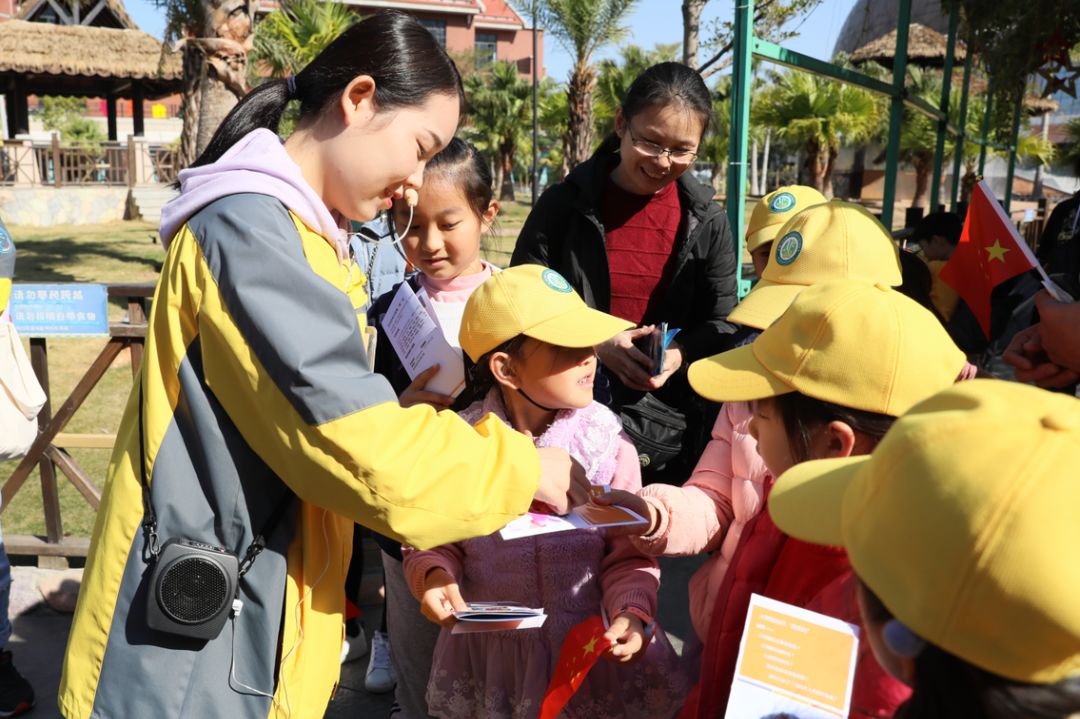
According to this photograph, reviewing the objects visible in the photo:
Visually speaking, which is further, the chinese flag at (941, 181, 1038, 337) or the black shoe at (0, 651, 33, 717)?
the black shoe at (0, 651, 33, 717)

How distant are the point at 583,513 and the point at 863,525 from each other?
79cm

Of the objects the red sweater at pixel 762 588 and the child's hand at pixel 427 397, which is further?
the child's hand at pixel 427 397

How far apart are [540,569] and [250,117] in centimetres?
112

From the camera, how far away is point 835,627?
1228mm

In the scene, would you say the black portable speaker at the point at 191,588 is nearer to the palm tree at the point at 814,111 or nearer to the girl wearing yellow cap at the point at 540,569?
the girl wearing yellow cap at the point at 540,569

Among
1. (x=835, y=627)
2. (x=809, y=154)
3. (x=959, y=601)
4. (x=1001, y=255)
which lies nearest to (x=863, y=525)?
(x=959, y=601)

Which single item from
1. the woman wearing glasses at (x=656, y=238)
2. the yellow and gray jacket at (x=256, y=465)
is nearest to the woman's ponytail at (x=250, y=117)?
the yellow and gray jacket at (x=256, y=465)

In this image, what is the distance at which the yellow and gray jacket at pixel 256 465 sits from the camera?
131 centimetres

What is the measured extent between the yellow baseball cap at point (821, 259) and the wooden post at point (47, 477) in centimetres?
286

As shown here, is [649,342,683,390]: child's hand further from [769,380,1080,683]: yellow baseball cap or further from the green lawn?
[769,380,1080,683]: yellow baseball cap

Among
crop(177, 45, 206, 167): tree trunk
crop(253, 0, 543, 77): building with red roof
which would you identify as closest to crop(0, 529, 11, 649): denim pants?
crop(177, 45, 206, 167): tree trunk

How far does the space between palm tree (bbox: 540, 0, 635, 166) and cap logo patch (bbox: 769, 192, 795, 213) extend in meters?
19.7

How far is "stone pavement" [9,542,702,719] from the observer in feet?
9.82

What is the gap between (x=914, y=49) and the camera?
551 inches
